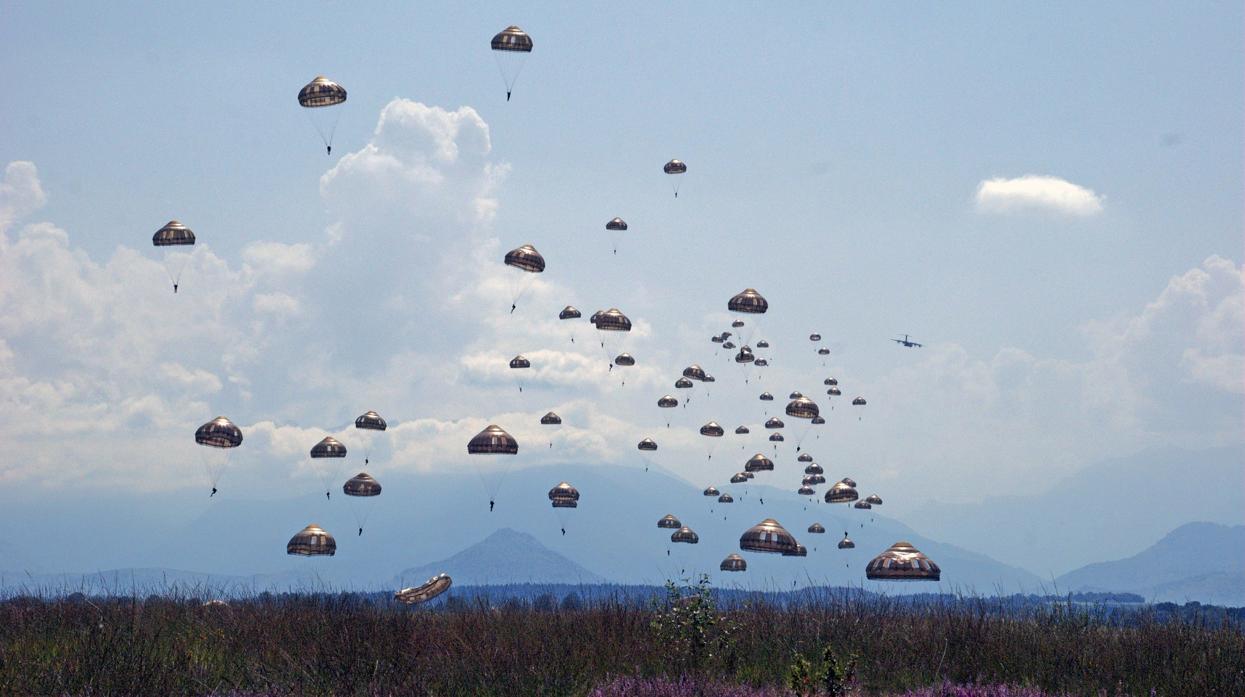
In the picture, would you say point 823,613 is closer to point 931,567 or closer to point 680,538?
point 931,567

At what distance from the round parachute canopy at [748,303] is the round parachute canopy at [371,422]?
17.5 metres

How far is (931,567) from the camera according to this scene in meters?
24.2

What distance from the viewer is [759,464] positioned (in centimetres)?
5372

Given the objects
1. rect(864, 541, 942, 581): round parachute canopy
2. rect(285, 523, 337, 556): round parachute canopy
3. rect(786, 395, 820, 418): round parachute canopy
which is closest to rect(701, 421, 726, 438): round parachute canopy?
rect(786, 395, 820, 418): round parachute canopy

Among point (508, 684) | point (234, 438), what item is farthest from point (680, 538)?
point (508, 684)

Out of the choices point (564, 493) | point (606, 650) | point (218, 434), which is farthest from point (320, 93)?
point (606, 650)

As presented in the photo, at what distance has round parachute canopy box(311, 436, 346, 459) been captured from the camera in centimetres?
5059

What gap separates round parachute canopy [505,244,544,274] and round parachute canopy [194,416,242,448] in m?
12.4

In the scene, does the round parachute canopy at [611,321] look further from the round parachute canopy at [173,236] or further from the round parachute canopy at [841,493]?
the round parachute canopy at [173,236]

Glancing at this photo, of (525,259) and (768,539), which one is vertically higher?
(525,259)

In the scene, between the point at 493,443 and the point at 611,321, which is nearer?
the point at 493,443

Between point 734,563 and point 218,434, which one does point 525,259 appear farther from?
point 734,563

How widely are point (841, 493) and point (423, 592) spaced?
23514 mm

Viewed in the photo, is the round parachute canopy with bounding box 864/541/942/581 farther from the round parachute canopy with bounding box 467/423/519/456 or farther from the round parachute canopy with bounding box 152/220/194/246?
the round parachute canopy with bounding box 152/220/194/246
